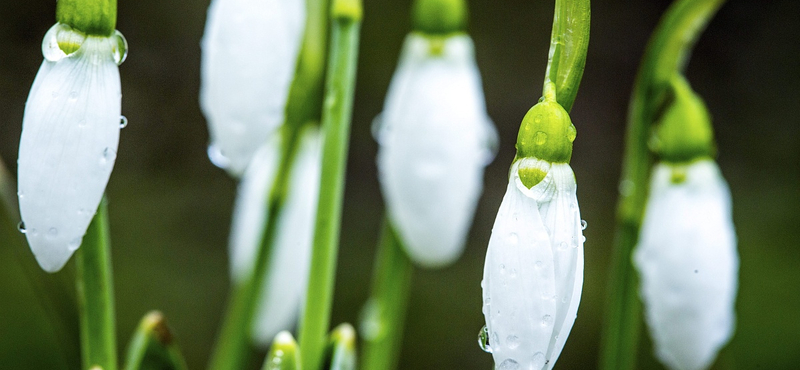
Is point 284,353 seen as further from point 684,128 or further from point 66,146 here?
point 684,128

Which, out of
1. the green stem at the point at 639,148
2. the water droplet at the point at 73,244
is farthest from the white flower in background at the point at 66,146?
the green stem at the point at 639,148

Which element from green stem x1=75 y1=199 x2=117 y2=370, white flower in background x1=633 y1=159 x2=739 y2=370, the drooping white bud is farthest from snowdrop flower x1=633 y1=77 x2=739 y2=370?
green stem x1=75 y1=199 x2=117 y2=370

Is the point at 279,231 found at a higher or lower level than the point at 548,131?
lower

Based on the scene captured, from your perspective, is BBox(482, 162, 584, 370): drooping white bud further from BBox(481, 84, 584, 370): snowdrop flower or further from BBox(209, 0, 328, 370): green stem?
BBox(209, 0, 328, 370): green stem

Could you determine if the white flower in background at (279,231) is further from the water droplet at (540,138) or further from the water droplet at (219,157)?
the water droplet at (540,138)

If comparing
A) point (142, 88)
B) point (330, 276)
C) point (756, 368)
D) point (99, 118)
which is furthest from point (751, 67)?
point (99, 118)

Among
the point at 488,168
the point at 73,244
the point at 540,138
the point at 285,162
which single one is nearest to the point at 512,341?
the point at 540,138
